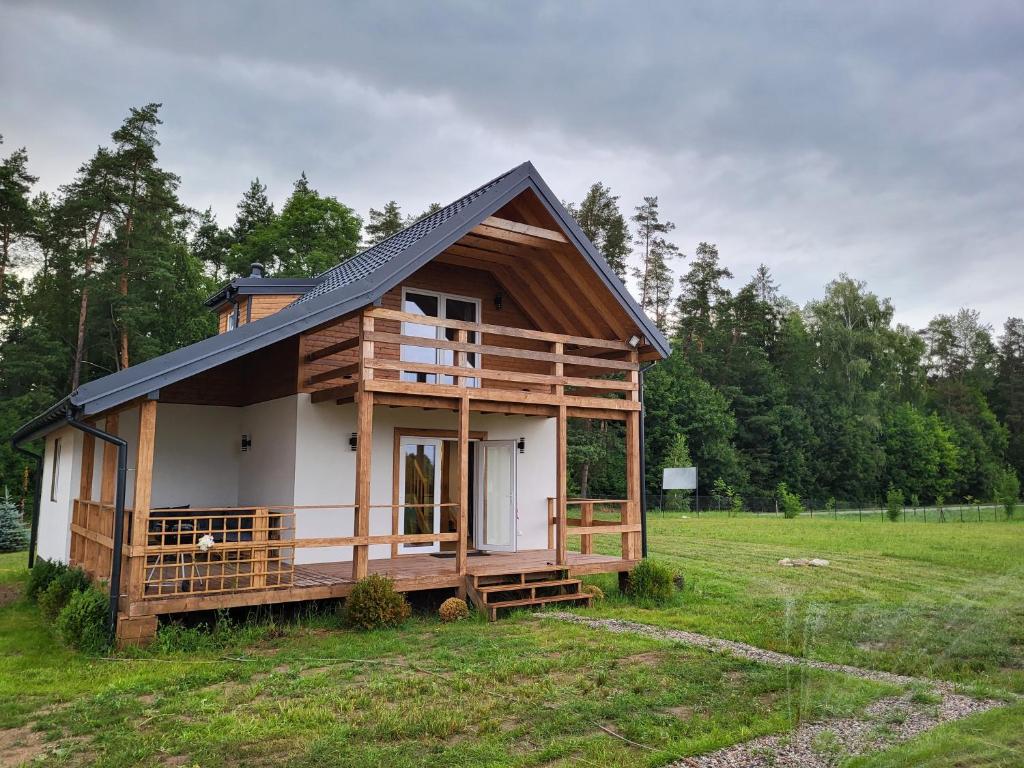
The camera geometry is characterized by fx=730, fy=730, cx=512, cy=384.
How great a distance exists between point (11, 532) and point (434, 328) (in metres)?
16.1

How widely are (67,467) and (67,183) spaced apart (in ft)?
79.1

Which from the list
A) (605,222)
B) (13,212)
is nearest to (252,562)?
(13,212)

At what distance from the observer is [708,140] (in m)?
20.4

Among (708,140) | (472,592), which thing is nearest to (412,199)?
(708,140)

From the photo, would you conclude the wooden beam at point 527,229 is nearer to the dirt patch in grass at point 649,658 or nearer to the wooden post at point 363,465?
the wooden post at point 363,465

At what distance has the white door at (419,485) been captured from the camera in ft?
40.5

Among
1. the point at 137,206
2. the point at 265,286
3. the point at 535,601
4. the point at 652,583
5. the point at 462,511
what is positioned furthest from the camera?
the point at 137,206

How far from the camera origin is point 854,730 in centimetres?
543

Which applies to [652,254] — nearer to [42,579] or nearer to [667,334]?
[667,334]

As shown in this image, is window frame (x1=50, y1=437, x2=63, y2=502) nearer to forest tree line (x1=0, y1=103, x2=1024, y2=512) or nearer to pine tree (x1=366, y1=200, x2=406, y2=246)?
forest tree line (x1=0, y1=103, x2=1024, y2=512)

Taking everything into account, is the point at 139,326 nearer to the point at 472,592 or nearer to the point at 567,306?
the point at 567,306

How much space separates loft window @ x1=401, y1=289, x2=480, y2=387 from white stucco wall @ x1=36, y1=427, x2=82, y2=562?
18.6 ft

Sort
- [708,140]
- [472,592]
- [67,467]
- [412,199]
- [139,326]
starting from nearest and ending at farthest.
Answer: [472,592], [67,467], [708,140], [139,326], [412,199]

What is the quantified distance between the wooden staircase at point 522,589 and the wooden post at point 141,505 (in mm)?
4149
